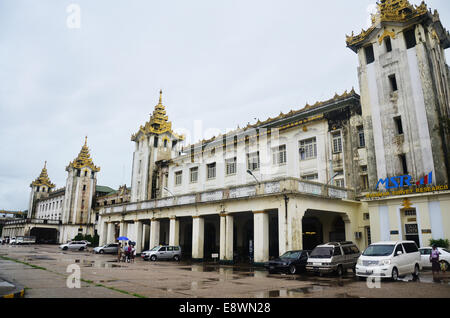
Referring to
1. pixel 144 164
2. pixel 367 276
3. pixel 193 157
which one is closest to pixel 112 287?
pixel 367 276

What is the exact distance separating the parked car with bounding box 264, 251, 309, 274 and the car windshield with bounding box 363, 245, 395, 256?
4.23 metres

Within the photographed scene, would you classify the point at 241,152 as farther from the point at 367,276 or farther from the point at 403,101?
the point at 367,276

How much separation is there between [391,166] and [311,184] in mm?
6193

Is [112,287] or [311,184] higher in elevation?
[311,184]

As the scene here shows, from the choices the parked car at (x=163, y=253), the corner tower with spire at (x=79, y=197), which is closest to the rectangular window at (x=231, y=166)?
the parked car at (x=163, y=253)

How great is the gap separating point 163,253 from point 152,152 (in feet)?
66.0

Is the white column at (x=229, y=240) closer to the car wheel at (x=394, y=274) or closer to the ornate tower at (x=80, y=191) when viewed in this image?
the car wheel at (x=394, y=274)

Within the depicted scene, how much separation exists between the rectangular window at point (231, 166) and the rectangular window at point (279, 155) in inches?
204

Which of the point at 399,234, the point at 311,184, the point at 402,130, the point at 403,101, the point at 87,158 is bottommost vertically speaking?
the point at 399,234

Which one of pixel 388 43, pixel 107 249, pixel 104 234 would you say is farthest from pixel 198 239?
pixel 388 43

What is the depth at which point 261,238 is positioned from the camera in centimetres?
2369

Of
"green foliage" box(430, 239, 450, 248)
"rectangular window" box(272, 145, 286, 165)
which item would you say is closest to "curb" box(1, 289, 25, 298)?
"green foliage" box(430, 239, 450, 248)

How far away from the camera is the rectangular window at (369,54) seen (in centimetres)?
2812
